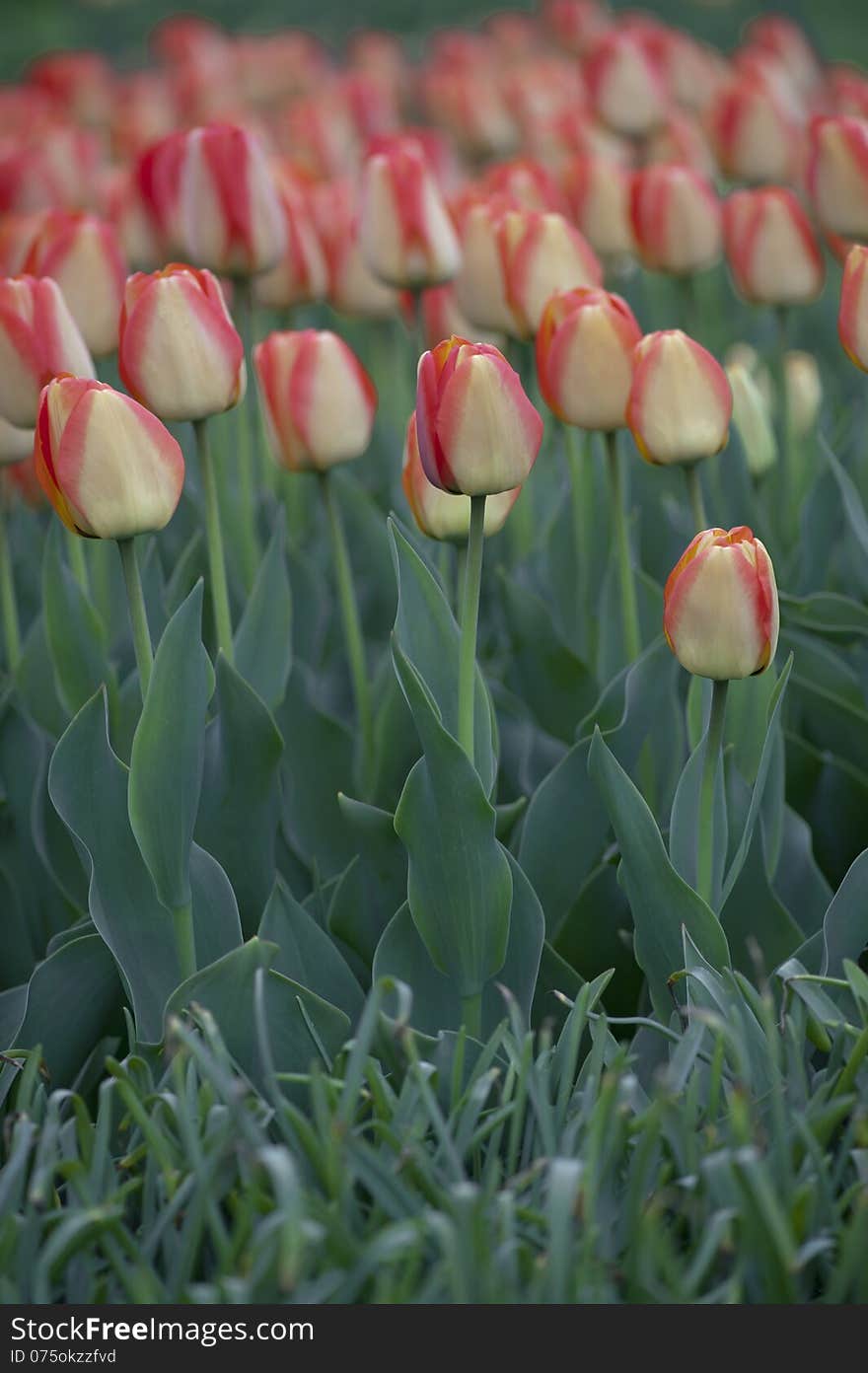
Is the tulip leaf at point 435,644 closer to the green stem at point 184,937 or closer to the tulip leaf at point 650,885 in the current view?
the tulip leaf at point 650,885

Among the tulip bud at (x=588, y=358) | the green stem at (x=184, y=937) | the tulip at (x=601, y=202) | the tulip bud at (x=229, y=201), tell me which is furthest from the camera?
the tulip at (x=601, y=202)

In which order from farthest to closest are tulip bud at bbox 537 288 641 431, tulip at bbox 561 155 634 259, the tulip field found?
tulip at bbox 561 155 634 259, tulip bud at bbox 537 288 641 431, the tulip field

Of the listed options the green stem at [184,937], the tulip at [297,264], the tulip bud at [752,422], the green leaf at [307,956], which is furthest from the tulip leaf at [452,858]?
the tulip at [297,264]

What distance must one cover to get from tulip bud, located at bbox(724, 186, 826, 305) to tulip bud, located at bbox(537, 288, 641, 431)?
1.94ft

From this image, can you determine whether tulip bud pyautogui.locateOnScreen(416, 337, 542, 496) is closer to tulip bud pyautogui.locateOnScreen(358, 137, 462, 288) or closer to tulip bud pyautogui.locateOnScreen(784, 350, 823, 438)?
tulip bud pyautogui.locateOnScreen(358, 137, 462, 288)

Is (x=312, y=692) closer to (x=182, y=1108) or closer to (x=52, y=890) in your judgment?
(x=52, y=890)

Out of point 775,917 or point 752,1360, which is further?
point 775,917

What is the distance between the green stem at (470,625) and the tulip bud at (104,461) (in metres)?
0.26

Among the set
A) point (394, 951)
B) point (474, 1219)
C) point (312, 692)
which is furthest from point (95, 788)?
point (474, 1219)

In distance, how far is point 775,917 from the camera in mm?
1602

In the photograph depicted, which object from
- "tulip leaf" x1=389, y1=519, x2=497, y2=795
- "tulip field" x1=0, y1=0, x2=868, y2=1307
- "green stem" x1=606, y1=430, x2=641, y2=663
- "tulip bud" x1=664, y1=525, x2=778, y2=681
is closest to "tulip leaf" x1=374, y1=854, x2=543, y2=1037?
"tulip field" x1=0, y1=0, x2=868, y2=1307

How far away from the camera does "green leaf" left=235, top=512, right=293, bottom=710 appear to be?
1.76 metres

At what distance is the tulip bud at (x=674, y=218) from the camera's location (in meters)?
2.22

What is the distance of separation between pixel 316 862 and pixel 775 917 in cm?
51
